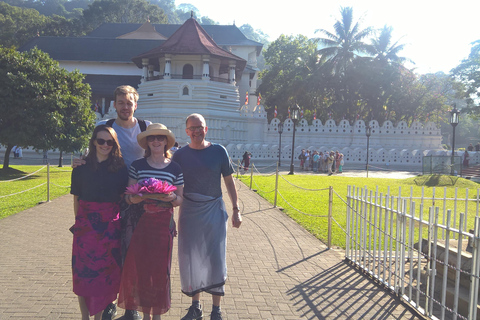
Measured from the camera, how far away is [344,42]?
131ft

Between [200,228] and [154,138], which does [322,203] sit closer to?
[200,228]

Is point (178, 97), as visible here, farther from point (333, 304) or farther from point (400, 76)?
point (333, 304)

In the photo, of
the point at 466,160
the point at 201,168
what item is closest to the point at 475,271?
the point at 201,168

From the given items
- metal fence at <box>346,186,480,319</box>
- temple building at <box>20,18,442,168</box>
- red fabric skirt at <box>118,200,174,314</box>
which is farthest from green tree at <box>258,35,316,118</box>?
red fabric skirt at <box>118,200,174,314</box>

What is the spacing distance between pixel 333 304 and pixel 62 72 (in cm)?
1943

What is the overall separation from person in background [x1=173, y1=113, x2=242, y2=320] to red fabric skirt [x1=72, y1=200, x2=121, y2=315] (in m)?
0.66

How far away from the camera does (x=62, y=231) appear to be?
24.7 ft

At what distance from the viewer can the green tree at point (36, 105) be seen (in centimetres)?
1795

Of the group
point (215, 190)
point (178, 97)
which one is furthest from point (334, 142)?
point (215, 190)

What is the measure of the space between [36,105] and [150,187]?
1733 cm

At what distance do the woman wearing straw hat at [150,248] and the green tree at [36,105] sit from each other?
16.7 m

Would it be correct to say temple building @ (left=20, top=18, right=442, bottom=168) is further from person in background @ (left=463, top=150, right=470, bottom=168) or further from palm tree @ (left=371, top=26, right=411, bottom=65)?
palm tree @ (left=371, top=26, right=411, bottom=65)

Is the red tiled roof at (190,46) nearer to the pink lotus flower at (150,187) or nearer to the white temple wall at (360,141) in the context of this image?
the white temple wall at (360,141)

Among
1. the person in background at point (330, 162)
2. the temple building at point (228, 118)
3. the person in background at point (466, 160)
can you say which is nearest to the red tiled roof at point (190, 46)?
the temple building at point (228, 118)
